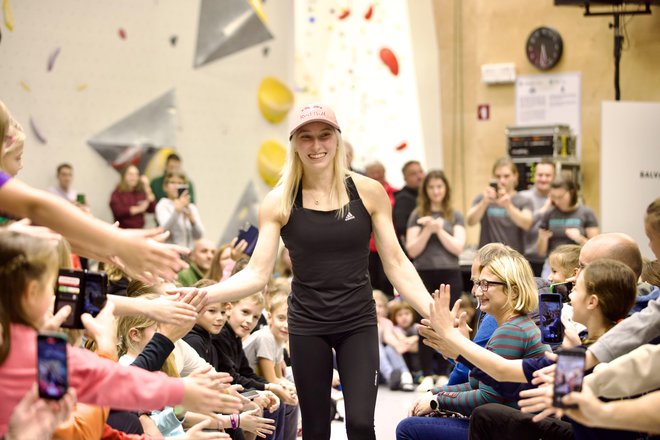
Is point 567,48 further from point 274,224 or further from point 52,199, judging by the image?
point 52,199

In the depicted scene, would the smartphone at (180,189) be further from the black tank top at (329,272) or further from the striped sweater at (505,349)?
the striped sweater at (505,349)

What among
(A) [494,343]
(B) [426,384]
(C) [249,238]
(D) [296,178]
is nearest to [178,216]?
(C) [249,238]

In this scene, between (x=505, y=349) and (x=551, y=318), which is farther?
(x=505, y=349)

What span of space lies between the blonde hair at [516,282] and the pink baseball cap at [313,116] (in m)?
0.86

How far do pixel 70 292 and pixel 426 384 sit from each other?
193 inches

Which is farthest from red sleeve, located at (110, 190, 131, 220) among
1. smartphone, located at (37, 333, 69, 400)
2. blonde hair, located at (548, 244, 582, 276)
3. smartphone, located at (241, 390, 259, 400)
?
smartphone, located at (37, 333, 69, 400)

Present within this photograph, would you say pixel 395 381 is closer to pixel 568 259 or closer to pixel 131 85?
pixel 568 259

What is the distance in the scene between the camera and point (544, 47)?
34.3 feet

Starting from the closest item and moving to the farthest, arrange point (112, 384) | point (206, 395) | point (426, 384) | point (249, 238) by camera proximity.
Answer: point (112, 384) → point (206, 395) → point (249, 238) → point (426, 384)

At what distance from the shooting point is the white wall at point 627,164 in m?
8.34

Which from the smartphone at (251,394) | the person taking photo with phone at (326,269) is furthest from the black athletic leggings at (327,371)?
the smartphone at (251,394)

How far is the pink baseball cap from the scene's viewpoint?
3.61m

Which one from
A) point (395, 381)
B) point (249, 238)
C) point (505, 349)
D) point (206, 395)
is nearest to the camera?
point (206, 395)

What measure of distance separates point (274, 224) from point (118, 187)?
188 inches
